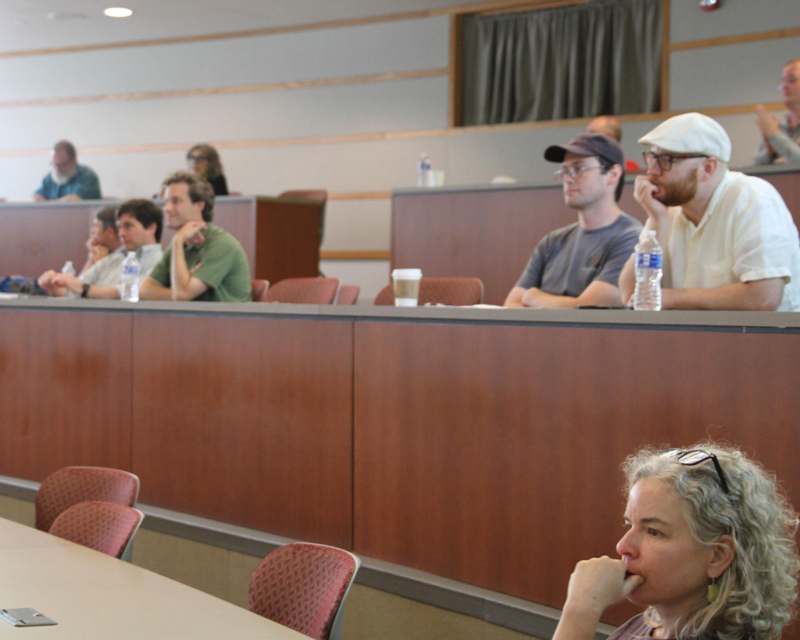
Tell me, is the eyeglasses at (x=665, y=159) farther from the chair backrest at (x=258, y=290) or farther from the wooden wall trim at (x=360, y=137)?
the wooden wall trim at (x=360, y=137)

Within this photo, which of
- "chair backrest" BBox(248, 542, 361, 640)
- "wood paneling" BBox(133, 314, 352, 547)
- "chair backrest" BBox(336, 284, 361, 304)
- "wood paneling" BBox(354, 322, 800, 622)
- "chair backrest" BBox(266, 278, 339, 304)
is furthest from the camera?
"chair backrest" BBox(336, 284, 361, 304)

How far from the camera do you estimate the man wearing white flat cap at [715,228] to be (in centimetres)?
326

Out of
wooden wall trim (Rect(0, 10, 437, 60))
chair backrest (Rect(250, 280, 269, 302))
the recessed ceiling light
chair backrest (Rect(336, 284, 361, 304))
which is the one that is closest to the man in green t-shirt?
chair backrest (Rect(250, 280, 269, 302))

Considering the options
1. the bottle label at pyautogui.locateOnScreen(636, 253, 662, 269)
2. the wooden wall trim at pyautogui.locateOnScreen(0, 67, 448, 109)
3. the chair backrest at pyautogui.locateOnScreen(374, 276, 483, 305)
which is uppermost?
the wooden wall trim at pyautogui.locateOnScreen(0, 67, 448, 109)

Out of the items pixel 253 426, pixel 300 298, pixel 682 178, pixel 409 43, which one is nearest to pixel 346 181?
pixel 409 43

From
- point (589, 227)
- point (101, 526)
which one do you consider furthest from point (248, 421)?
point (589, 227)

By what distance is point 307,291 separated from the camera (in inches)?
202

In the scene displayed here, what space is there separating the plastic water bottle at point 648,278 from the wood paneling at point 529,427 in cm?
32

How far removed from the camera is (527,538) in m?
3.25

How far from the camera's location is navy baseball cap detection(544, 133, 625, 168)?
4367 mm

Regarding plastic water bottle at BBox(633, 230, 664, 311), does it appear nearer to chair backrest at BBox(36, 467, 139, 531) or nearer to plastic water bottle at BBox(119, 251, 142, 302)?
chair backrest at BBox(36, 467, 139, 531)

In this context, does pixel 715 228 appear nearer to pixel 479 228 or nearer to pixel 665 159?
pixel 665 159

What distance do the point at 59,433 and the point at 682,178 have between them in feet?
9.03

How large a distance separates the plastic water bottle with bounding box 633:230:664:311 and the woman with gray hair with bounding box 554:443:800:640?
1.54m
